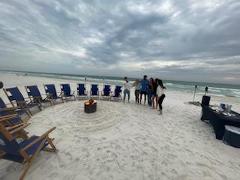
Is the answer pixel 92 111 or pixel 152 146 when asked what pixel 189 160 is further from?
pixel 92 111

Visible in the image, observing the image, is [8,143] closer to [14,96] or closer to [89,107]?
[89,107]

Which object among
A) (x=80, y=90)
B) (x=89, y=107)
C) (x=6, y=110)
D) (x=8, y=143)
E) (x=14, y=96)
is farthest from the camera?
(x=80, y=90)

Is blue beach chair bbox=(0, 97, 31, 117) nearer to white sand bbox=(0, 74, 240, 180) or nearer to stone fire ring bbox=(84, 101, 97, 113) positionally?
white sand bbox=(0, 74, 240, 180)

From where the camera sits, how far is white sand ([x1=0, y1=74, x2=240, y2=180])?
2676 mm

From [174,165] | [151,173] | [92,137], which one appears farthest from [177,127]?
[92,137]

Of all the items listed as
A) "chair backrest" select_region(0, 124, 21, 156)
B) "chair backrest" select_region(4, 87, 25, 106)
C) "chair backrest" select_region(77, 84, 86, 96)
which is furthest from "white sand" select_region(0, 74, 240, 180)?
"chair backrest" select_region(77, 84, 86, 96)

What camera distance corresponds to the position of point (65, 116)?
214 inches

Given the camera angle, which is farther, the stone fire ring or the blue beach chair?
the stone fire ring

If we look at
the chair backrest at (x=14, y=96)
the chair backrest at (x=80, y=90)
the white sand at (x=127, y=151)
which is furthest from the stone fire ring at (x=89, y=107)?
the chair backrest at (x=80, y=90)

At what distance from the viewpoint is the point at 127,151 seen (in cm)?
A: 338

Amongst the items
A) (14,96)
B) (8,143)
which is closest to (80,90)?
(14,96)

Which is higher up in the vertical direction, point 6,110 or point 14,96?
point 14,96

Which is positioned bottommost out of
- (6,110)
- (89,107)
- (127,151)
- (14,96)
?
(127,151)

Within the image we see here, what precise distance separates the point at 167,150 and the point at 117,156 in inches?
52.8
